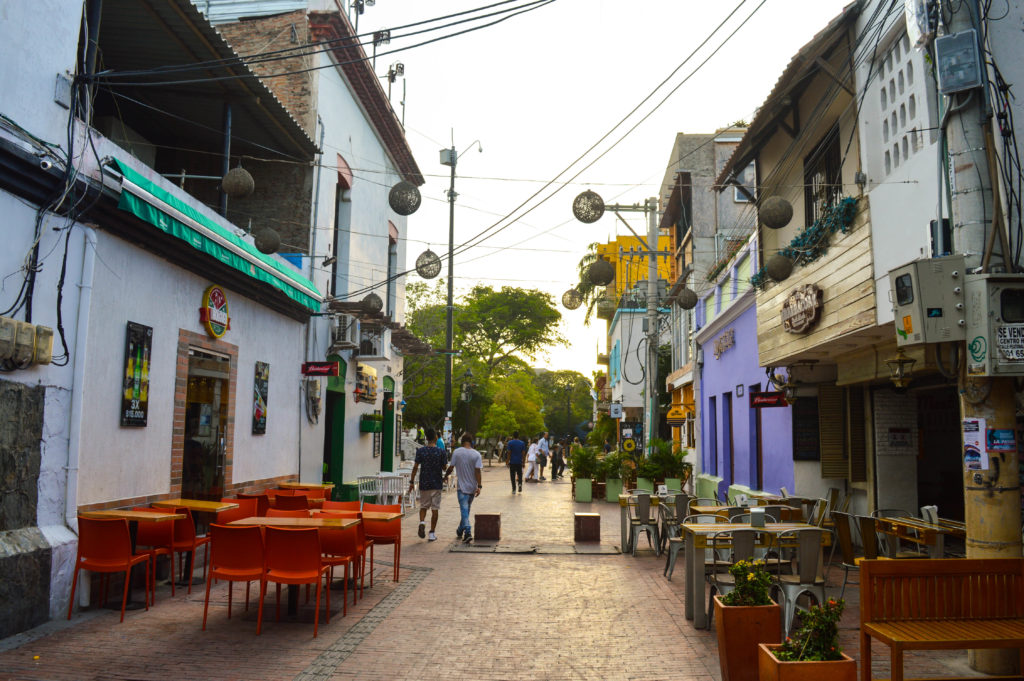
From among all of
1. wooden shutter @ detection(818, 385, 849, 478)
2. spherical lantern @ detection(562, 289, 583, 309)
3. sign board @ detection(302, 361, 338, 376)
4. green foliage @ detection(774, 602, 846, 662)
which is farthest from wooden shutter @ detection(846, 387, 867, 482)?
sign board @ detection(302, 361, 338, 376)

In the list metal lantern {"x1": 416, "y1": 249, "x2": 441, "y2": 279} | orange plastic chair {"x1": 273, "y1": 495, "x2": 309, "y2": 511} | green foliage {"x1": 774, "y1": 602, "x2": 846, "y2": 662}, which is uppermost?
metal lantern {"x1": 416, "y1": 249, "x2": 441, "y2": 279}

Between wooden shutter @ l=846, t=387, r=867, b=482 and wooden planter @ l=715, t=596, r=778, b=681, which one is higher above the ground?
wooden shutter @ l=846, t=387, r=867, b=482

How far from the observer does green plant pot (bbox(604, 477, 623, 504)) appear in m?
21.1

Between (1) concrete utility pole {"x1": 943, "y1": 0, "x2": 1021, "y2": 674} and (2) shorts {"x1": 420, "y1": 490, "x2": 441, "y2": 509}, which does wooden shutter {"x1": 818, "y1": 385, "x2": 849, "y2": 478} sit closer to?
(2) shorts {"x1": 420, "y1": 490, "x2": 441, "y2": 509}

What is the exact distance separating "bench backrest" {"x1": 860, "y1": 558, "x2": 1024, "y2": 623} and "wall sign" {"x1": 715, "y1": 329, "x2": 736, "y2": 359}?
11.4m

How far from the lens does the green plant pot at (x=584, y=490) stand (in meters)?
21.2

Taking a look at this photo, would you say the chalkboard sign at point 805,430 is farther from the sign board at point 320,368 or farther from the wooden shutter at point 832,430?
the sign board at point 320,368

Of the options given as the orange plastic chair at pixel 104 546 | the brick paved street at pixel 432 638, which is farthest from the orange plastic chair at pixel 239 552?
the orange plastic chair at pixel 104 546

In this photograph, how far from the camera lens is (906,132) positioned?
8.05 meters

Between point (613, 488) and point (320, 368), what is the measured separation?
383 inches

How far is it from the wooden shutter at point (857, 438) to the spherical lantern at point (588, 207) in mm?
4896

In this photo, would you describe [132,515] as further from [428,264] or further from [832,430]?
[832,430]

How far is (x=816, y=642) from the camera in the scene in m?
4.37

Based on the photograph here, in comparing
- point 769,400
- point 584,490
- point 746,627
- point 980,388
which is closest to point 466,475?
point 769,400
